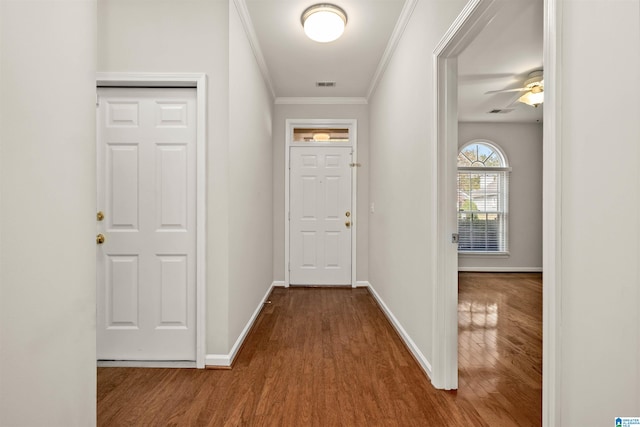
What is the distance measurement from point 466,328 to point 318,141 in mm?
3016

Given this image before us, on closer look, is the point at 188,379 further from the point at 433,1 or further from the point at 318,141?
the point at 318,141

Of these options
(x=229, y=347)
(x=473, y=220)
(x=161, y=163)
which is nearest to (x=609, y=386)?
(x=229, y=347)

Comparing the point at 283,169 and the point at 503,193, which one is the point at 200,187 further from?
the point at 503,193

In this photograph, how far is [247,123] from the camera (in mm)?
2840

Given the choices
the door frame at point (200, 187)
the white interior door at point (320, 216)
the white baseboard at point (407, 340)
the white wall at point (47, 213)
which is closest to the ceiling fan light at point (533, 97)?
the white interior door at point (320, 216)

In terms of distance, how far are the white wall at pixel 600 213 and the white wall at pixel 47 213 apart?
5.12 ft

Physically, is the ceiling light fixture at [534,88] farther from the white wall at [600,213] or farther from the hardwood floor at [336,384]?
the white wall at [600,213]

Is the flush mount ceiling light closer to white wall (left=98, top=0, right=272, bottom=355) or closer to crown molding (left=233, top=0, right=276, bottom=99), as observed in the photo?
crown molding (left=233, top=0, right=276, bottom=99)

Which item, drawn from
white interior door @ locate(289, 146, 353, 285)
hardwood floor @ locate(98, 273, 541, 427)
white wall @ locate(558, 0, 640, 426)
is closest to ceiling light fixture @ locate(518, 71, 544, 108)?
white interior door @ locate(289, 146, 353, 285)

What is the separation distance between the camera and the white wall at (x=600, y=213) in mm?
818

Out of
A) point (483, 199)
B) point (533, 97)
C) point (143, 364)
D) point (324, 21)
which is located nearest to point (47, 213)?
point (143, 364)

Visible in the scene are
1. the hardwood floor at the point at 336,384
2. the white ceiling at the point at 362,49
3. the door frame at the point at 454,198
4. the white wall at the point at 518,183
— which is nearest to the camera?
the door frame at the point at 454,198

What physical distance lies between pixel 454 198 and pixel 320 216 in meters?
2.76

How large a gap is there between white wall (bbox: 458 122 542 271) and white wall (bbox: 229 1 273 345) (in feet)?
13.4
